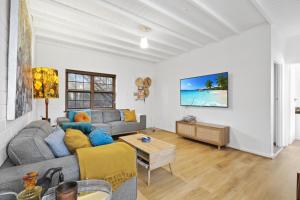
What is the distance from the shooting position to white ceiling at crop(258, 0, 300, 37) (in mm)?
2291

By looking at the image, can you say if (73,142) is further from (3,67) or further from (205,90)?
(205,90)

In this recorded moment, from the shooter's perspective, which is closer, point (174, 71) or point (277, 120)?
point (277, 120)

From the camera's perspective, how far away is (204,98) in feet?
12.9

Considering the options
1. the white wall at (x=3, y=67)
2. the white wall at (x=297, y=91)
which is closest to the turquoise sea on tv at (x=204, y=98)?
the white wall at (x=297, y=91)

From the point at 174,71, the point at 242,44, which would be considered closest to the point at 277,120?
the point at 242,44

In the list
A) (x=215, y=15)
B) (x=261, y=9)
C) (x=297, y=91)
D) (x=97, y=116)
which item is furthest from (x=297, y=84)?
(x=97, y=116)

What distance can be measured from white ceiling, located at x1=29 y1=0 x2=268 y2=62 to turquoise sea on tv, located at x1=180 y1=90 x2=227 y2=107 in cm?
132

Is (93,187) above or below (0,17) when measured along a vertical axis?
below

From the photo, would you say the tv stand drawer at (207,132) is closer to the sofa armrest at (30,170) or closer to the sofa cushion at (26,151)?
the sofa armrest at (30,170)

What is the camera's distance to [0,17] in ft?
3.32

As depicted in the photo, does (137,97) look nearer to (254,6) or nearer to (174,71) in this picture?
(174,71)

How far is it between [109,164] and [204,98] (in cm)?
330

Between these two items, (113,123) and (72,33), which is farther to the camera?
(113,123)

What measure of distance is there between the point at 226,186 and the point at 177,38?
3151 millimetres
